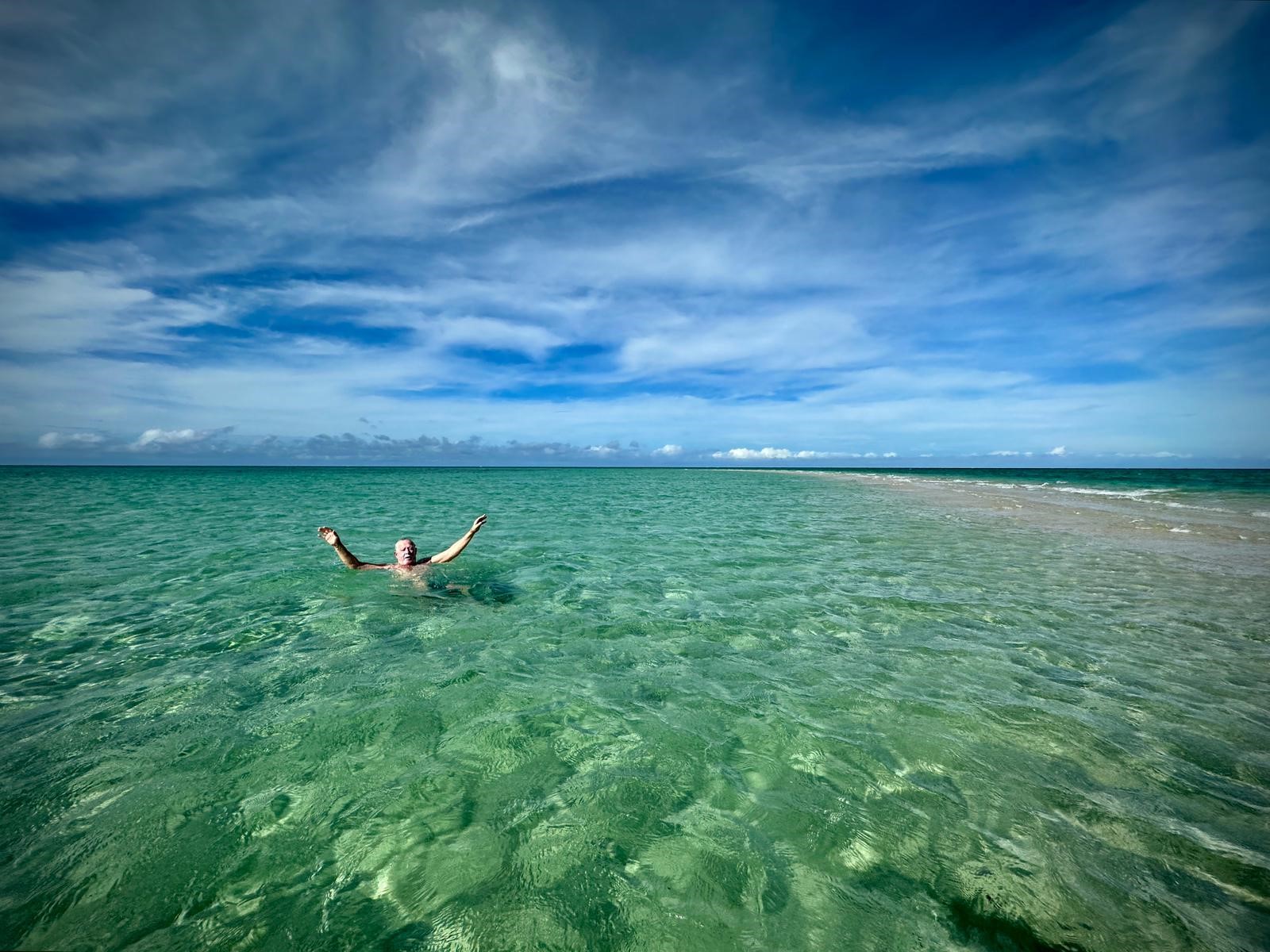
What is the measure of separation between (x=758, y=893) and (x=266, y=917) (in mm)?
3165

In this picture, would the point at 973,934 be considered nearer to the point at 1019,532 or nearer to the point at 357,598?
the point at 357,598

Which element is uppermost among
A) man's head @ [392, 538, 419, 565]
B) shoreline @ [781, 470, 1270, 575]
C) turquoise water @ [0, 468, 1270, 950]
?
man's head @ [392, 538, 419, 565]

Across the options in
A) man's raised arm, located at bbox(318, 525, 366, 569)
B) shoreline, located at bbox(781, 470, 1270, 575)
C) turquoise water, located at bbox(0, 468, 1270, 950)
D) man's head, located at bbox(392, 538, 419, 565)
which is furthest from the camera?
shoreline, located at bbox(781, 470, 1270, 575)

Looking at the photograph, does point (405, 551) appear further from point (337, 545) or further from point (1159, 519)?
point (1159, 519)

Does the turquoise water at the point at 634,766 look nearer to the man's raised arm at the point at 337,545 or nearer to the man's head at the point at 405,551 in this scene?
the man's raised arm at the point at 337,545

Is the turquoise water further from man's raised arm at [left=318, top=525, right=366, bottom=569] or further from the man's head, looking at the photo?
the man's head

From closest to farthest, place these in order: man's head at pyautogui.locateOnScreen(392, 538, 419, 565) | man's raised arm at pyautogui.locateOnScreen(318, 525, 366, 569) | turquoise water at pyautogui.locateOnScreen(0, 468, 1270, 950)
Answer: turquoise water at pyautogui.locateOnScreen(0, 468, 1270, 950) → man's raised arm at pyautogui.locateOnScreen(318, 525, 366, 569) → man's head at pyautogui.locateOnScreen(392, 538, 419, 565)

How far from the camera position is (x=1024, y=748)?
5.08 metres

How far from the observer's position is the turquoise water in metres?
3.30

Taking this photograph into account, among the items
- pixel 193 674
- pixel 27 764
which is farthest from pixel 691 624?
pixel 27 764

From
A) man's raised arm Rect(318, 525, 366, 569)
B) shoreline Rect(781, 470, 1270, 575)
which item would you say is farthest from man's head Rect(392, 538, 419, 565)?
shoreline Rect(781, 470, 1270, 575)

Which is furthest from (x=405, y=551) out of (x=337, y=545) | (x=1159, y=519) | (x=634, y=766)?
(x=1159, y=519)

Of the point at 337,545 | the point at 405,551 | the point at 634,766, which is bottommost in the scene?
the point at 634,766

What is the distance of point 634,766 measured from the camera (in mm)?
4855
